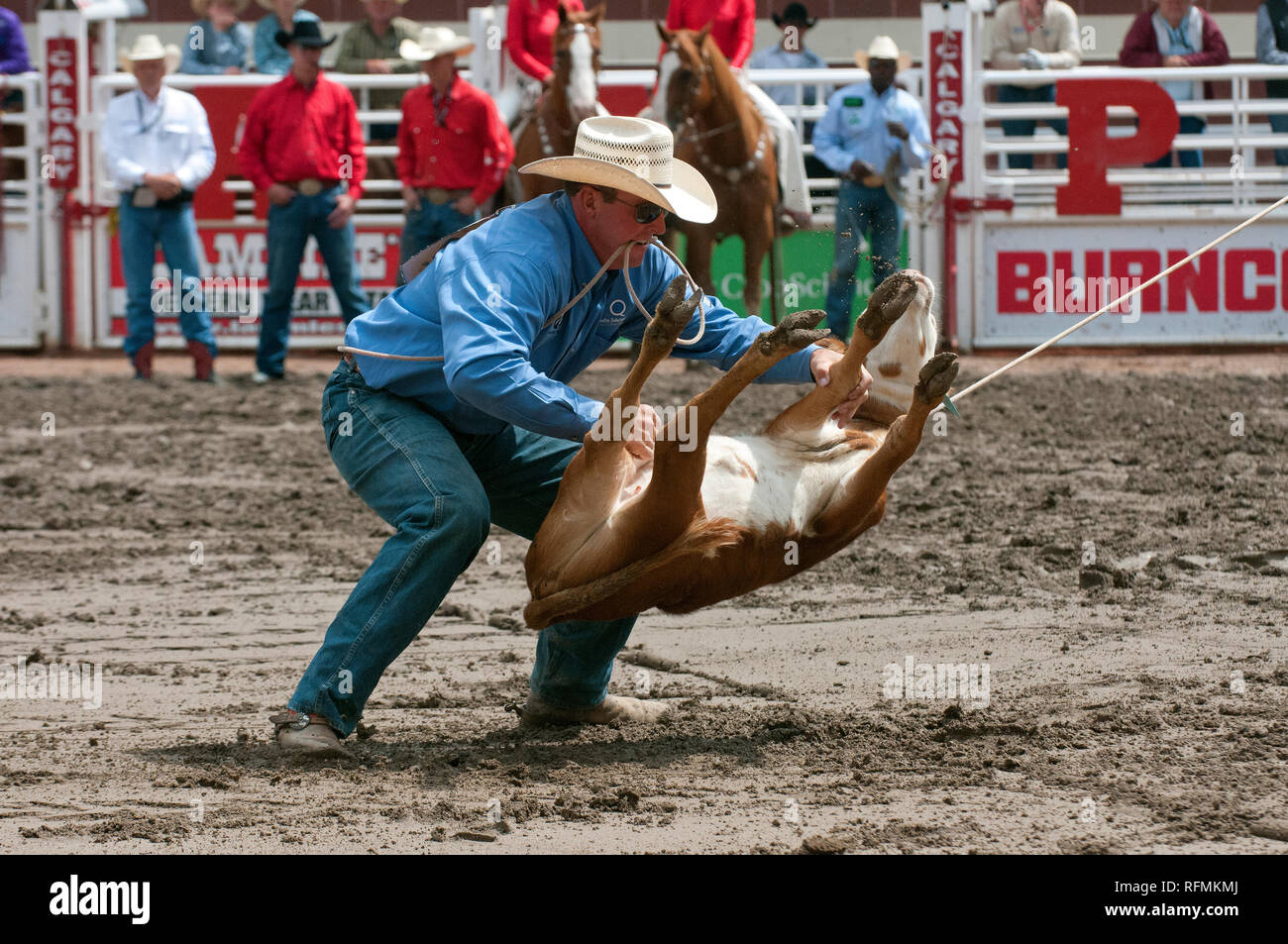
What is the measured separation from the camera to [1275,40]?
43.9 ft

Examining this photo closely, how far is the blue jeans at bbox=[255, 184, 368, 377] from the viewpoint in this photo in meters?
11.5

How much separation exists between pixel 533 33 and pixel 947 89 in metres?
3.25

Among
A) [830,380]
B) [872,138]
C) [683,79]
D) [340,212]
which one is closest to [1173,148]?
[872,138]

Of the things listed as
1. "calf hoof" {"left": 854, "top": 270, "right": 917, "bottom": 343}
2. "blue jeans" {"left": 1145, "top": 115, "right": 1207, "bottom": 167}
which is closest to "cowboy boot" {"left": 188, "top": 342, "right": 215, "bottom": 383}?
"blue jeans" {"left": 1145, "top": 115, "right": 1207, "bottom": 167}

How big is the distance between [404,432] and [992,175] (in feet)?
32.2

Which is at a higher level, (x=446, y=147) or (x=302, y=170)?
(x=446, y=147)

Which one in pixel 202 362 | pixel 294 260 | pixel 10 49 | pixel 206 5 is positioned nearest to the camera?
pixel 294 260

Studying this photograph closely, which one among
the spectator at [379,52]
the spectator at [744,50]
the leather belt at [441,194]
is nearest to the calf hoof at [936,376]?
the spectator at [744,50]

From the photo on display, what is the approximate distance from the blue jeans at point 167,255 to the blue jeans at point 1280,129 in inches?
332

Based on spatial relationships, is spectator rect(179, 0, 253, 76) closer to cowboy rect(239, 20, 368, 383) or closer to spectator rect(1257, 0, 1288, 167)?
cowboy rect(239, 20, 368, 383)

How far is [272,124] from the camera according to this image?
1141 centimetres

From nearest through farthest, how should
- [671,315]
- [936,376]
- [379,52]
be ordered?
1. [671,315]
2. [936,376]
3. [379,52]

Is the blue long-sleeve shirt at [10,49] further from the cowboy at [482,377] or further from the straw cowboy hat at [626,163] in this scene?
the straw cowboy hat at [626,163]

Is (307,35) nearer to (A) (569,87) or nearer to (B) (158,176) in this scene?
(B) (158,176)
